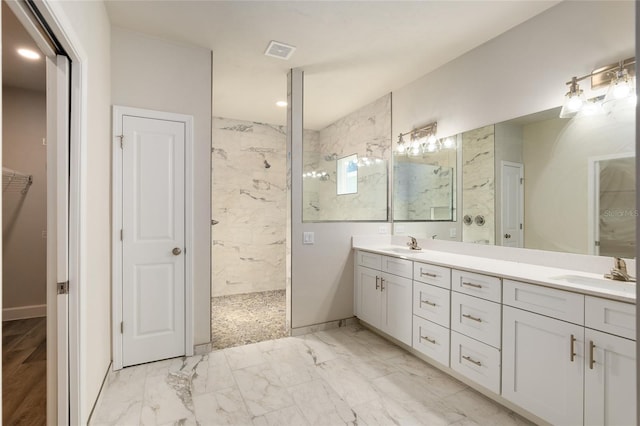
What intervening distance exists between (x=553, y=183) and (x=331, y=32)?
81.6 inches

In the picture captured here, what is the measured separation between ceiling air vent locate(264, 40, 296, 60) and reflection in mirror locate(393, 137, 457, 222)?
5.48ft

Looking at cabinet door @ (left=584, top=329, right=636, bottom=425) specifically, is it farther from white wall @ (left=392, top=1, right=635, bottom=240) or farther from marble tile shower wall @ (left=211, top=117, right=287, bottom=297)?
marble tile shower wall @ (left=211, top=117, right=287, bottom=297)

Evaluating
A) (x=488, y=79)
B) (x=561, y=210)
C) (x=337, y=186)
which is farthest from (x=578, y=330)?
(x=337, y=186)

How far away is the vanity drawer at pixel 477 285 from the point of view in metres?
2.01

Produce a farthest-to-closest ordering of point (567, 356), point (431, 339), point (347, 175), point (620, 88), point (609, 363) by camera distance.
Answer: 1. point (347, 175)
2. point (431, 339)
3. point (620, 88)
4. point (567, 356)
5. point (609, 363)

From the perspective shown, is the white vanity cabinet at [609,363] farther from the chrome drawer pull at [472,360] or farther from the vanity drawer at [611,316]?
the chrome drawer pull at [472,360]

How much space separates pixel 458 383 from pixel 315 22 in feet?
9.77

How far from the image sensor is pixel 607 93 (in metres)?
1.92

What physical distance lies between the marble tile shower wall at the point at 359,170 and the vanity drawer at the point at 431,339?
141 cm

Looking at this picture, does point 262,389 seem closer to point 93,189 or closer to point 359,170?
point 93,189

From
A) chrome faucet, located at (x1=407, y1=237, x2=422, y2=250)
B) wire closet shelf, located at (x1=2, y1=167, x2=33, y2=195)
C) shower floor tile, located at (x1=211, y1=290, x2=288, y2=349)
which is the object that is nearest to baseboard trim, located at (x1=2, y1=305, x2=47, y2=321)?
wire closet shelf, located at (x1=2, y1=167, x2=33, y2=195)

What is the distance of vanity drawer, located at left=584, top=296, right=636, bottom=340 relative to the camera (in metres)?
1.45

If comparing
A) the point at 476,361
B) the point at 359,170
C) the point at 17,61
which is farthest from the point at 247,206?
the point at 476,361

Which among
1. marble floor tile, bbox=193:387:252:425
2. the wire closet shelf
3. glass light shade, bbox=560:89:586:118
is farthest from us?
the wire closet shelf
